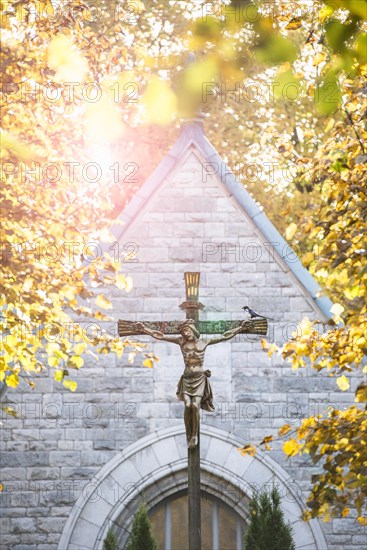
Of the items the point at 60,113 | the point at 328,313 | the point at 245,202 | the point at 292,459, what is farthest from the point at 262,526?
the point at 60,113

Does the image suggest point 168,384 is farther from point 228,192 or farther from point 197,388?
point 197,388

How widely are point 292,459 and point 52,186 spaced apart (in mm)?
4276

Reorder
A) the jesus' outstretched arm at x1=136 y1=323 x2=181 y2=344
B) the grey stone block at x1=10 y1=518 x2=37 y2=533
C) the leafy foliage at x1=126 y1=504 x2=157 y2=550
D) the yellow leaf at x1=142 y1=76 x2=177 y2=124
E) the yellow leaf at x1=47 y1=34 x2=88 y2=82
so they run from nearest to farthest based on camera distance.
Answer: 1. the yellow leaf at x1=142 y1=76 x2=177 y2=124
2. the jesus' outstretched arm at x1=136 y1=323 x2=181 y2=344
3. the yellow leaf at x1=47 y1=34 x2=88 y2=82
4. the leafy foliage at x1=126 y1=504 x2=157 y2=550
5. the grey stone block at x1=10 y1=518 x2=37 y2=533

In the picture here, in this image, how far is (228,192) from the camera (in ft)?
43.0

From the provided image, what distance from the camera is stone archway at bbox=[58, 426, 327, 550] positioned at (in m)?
12.1

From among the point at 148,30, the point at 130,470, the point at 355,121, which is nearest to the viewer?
the point at 355,121

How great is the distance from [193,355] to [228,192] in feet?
13.4

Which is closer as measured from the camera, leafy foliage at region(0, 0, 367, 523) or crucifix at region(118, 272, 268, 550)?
leafy foliage at region(0, 0, 367, 523)

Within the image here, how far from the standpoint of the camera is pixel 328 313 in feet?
41.8

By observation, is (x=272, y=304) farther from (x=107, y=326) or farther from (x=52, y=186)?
(x=52, y=186)

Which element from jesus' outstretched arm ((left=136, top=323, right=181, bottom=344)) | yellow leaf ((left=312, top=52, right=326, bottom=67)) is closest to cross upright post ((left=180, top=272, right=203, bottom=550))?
jesus' outstretched arm ((left=136, top=323, right=181, bottom=344))

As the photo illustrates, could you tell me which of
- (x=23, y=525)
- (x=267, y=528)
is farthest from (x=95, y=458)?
(x=267, y=528)

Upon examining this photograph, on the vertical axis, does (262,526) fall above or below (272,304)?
below

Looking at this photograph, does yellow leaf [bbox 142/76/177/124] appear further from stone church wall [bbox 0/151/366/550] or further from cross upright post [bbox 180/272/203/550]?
stone church wall [bbox 0/151/366/550]
